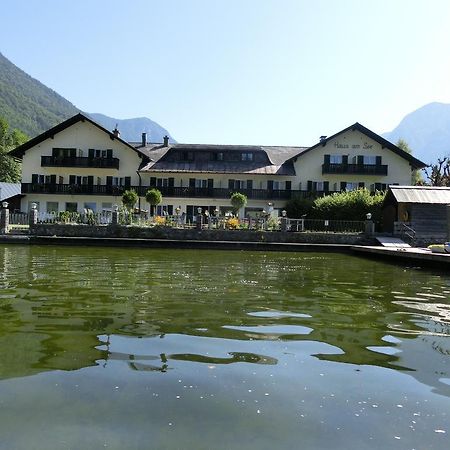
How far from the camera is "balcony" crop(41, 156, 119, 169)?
45.0 m

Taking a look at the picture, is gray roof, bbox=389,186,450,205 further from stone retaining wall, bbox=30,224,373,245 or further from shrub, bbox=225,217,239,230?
shrub, bbox=225,217,239,230

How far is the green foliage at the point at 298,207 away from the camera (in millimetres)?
38684

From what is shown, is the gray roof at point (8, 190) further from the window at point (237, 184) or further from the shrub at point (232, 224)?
the shrub at point (232, 224)

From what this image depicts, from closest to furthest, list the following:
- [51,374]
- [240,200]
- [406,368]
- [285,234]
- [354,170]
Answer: [51,374]
[406,368]
[285,234]
[240,200]
[354,170]

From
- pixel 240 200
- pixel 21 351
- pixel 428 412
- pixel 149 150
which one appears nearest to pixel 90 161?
pixel 149 150

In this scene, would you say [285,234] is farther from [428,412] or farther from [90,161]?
[428,412]

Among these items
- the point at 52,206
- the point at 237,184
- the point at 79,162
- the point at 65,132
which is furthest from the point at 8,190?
the point at 237,184

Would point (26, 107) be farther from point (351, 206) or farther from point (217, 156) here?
point (351, 206)

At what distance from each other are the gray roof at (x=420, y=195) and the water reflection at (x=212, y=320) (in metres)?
15.1

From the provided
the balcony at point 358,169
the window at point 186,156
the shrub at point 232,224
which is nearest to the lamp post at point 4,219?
the shrub at point 232,224

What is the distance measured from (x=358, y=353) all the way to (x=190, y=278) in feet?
26.7

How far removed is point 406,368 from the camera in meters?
5.63

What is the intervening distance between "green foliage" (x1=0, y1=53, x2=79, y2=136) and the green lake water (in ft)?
441

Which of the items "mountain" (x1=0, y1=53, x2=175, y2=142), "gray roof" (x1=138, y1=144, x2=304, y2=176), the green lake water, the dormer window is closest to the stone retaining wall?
"gray roof" (x1=138, y1=144, x2=304, y2=176)
